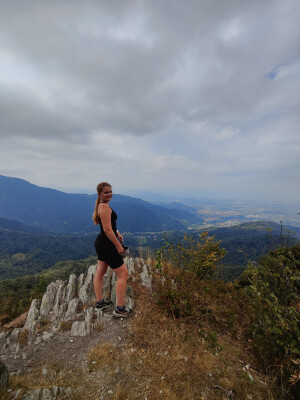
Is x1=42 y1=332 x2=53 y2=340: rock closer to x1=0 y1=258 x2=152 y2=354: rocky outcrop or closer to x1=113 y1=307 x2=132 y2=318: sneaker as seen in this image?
x1=0 y1=258 x2=152 y2=354: rocky outcrop

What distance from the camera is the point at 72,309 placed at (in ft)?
17.0

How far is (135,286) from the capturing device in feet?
20.2

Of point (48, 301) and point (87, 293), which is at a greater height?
point (87, 293)

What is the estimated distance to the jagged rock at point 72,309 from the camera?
16.2 ft

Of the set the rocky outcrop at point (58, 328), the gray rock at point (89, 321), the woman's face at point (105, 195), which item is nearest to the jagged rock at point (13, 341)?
the rocky outcrop at point (58, 328)

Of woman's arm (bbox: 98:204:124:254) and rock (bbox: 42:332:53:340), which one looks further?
rock (bbox: 42:332:53:340)

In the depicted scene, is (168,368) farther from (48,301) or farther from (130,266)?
(130,266)

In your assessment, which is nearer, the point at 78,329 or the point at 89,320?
the point at 78,329

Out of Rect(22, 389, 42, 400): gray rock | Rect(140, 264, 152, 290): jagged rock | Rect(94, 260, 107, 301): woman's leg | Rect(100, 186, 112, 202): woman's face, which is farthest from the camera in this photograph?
Rect(140, 264, 152, 290): jagged rock

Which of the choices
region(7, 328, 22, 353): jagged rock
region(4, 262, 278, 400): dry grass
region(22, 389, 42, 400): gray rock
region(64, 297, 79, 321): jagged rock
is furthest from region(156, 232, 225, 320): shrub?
region(7, 328, 22, 353): jagged rock

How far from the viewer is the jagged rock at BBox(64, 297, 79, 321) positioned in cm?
494

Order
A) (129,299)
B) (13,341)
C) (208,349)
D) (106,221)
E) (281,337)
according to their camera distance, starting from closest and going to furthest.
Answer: (281,337)
(208,349)
(106,221)
(13,341)
(129,299)

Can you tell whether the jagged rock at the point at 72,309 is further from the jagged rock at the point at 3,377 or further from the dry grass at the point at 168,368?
the jagged rock at the point at 3,377

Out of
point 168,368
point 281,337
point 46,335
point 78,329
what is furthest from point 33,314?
point 281,337
